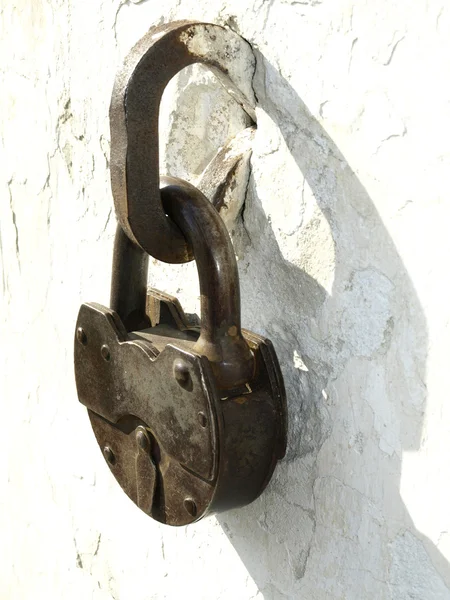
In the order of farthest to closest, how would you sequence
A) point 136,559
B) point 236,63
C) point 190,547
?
1. point 136,559
2. point 190,547
3. point 236,63

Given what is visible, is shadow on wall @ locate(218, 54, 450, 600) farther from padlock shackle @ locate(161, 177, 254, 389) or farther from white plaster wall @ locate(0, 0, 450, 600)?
padlock shackle @ locate(161, 177, 254, 389)

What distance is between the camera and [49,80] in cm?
115

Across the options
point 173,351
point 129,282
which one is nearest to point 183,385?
point 173,351

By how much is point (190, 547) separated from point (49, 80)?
26.7 inches

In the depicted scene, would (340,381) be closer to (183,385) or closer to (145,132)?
(183,385)

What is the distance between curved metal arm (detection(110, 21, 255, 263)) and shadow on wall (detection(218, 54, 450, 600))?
11cm

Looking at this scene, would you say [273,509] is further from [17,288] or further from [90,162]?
[17,288]

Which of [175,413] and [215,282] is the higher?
[215,282]

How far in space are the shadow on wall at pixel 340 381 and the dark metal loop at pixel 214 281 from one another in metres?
0.11

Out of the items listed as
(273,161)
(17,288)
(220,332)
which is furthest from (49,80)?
(220,332)

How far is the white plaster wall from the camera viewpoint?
679 mm

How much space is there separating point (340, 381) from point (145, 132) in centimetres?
30

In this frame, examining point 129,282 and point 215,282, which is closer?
point 215,282

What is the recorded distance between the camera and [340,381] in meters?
0.79
